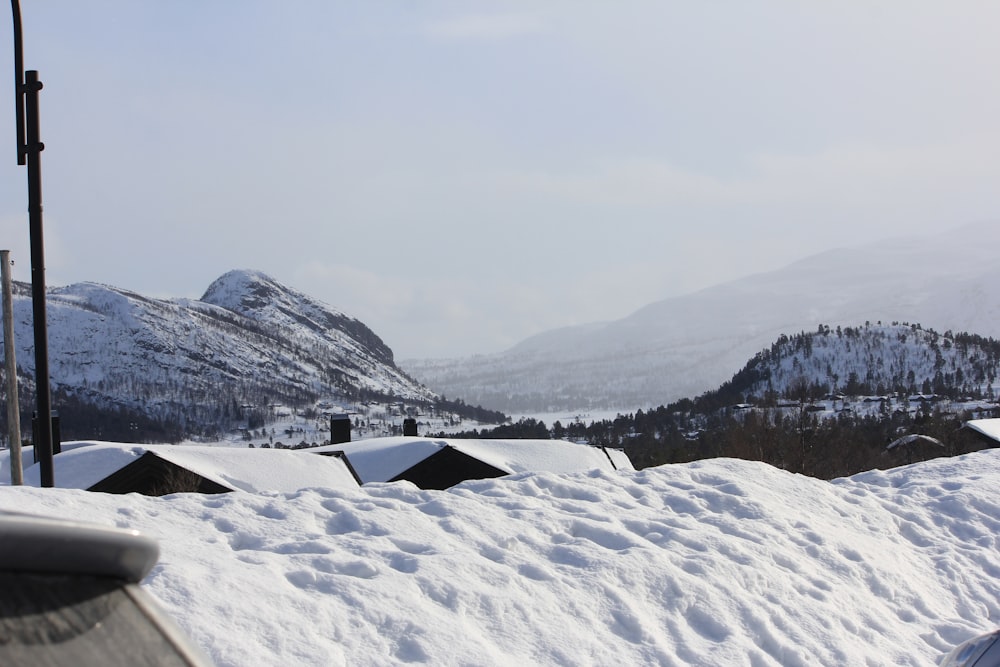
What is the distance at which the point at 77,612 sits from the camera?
1.72 meters

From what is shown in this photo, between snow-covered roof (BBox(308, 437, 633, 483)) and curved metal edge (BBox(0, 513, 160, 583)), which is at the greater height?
curved metal edge (BBox(0, 513, 160, 583))

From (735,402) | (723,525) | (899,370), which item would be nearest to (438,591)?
(723,525)

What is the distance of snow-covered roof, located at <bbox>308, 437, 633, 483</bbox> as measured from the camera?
33719mm

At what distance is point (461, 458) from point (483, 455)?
2.72 ft

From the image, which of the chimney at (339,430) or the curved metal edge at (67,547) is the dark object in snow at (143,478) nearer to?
the chimney at (339,430)

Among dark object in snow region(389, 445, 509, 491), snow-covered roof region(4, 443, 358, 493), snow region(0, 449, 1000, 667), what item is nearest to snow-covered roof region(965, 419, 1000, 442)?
dark object in snow region(389, 445, 509, 491)

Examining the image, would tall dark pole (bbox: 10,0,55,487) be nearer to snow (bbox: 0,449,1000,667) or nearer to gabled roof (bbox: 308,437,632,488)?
snow (bbox: 0,449,1000,667)

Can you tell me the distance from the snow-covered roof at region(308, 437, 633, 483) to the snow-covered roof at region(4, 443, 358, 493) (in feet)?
26.7

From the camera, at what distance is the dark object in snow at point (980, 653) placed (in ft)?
19.4

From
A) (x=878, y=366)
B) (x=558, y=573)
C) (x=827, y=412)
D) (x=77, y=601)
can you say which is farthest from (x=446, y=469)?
(x=878, y=366)

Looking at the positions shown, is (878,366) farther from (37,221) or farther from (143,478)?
(37,221)

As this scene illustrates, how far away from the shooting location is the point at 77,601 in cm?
173

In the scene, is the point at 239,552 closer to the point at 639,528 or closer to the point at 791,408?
the point at 639,528

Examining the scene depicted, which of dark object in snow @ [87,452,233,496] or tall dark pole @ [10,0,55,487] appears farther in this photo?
dark object in snow @ [87,452,233,496]
